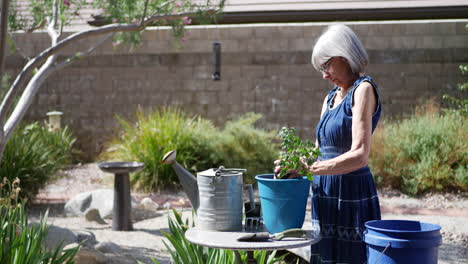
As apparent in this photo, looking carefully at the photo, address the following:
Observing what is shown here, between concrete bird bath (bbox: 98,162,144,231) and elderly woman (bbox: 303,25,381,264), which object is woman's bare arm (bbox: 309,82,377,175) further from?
concrete bird bath (bbox: 98,162,144,231)

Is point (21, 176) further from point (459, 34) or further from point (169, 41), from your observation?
point (459, 34)

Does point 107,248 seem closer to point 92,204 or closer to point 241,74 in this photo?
point 92,204

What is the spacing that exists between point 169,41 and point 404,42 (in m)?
4.16

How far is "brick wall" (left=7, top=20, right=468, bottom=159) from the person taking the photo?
9977 millimetres

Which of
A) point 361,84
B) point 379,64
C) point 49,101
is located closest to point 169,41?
point 49,101

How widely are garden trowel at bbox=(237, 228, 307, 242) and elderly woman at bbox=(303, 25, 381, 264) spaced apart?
0.79 feet

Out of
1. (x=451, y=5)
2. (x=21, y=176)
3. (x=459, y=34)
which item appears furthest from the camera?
(x=451, y=5)

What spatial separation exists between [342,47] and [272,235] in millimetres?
794

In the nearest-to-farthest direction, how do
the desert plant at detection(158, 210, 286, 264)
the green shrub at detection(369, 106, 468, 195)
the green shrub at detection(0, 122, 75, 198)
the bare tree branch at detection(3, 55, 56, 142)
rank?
the desert plant at detection(158, 210, 286, 264) → the bare tree branch at detection(3, 55, 56, 142) → the green shrub at detection(0, 122, 75, 198) → the green shrub at detection(369, 106, 468, 195)

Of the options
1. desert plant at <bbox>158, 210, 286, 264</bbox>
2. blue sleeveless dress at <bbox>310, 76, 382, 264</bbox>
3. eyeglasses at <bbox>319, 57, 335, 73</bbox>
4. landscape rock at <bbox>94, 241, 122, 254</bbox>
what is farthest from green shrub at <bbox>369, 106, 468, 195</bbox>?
eyeglasses at <bbox>319, 57, 335, 73</bbox>

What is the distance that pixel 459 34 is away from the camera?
9.88 m

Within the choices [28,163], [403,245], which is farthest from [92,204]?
[403,245]

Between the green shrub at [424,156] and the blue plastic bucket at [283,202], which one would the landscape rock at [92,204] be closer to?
the green shrub at [424,156]

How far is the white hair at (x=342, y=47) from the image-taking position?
7.61 ft
